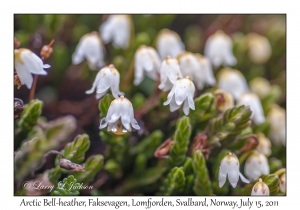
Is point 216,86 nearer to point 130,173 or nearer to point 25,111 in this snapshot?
point 130,173

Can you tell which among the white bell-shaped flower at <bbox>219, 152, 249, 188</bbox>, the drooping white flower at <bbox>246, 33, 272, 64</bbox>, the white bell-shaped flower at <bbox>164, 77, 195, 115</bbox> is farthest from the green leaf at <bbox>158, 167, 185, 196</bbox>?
the drooping white flower at <bbox>246, 33, 272, 64</bbox>

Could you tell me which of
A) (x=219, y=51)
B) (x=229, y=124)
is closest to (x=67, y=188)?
(x=229, y=124)

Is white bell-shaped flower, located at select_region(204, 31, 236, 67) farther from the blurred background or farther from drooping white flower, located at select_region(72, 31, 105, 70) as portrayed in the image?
drooping white flower, located at select_region(72, 31, 105, 70)

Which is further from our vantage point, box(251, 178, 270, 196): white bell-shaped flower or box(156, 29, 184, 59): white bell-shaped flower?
box(156, 29, 184, 59): white bell-shaped flower

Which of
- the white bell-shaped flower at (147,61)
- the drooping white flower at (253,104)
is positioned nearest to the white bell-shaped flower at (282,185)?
the drooping white flower at (253,104)

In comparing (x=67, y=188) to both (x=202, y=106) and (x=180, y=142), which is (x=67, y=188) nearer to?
(x=180, y=142)
